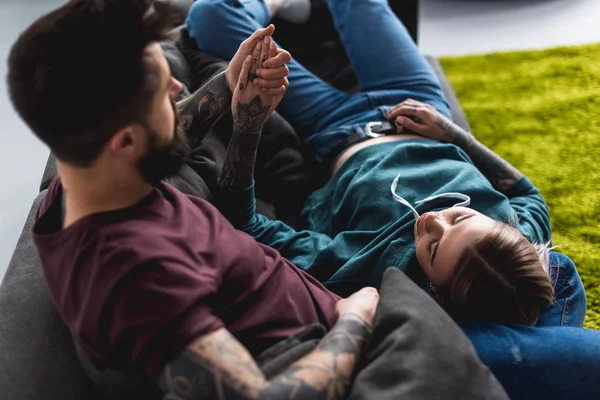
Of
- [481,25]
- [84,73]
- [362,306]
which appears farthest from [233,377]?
[481,25]

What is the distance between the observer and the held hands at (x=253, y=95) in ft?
3.94

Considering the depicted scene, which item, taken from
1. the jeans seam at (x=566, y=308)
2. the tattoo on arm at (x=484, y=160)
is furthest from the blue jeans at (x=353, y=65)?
the jeans seam at (x=566, y=308)

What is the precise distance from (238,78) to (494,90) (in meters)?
1.32

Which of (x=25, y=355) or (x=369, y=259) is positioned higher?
(x=25, y=355)

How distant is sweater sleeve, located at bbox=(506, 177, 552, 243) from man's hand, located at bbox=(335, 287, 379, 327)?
1.53 feet

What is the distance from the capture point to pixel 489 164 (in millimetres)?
1514

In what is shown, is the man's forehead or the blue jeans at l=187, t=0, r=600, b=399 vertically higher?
the man's forehead

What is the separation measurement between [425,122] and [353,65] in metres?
0.33

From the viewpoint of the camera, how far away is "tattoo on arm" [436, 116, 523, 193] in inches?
59.2

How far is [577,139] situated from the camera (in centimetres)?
199

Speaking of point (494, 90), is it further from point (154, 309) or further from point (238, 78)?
point (154, 309)

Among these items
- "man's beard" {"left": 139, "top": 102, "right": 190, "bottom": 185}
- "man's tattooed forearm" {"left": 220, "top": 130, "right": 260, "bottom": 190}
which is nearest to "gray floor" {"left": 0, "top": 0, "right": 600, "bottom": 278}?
"man's tattooed forearm" {"left": 220, "top": 130, "right": 260, "bottom": 190}

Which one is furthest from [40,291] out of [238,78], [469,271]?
[469,271]

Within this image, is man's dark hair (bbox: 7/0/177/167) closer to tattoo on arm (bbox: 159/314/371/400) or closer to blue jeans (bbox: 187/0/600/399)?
tattoo on arm (bbox: 159/314/371/400)
